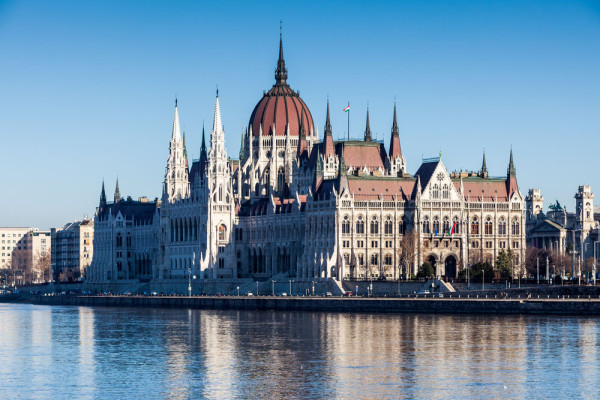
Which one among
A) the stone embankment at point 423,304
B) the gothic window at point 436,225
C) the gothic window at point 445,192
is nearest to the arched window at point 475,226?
the gothic window at point 445,192

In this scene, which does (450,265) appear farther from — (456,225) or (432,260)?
(456,225)

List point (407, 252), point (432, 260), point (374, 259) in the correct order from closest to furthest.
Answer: point (407, 252) < point (374, 259) < point (432, 260)

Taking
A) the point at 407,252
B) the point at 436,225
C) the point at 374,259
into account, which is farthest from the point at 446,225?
the point at 374,259

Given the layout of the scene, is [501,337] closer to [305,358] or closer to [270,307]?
[305,358]

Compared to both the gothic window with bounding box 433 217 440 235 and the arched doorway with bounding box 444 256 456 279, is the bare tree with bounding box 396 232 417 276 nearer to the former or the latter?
the gothic window with bounding box 433 217 440 235

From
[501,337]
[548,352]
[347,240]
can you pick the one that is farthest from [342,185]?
[548,352]

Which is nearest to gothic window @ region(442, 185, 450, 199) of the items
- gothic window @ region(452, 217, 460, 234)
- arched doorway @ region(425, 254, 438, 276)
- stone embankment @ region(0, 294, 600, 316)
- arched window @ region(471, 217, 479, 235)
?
gothic window @ region(452, 217, 460, 234)

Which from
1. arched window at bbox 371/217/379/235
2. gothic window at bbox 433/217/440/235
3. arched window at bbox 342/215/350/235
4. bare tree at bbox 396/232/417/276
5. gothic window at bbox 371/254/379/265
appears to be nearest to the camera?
bare tree at bbox 396/232/417/276

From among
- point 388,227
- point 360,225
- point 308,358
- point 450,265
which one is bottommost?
point 308,358

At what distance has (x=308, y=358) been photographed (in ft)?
340

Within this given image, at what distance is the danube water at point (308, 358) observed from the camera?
86188 mm

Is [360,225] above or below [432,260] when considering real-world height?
above

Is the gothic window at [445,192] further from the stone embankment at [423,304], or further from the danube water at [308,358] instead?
the danube water at [308,358]

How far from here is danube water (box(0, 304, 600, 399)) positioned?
86.2 meters
